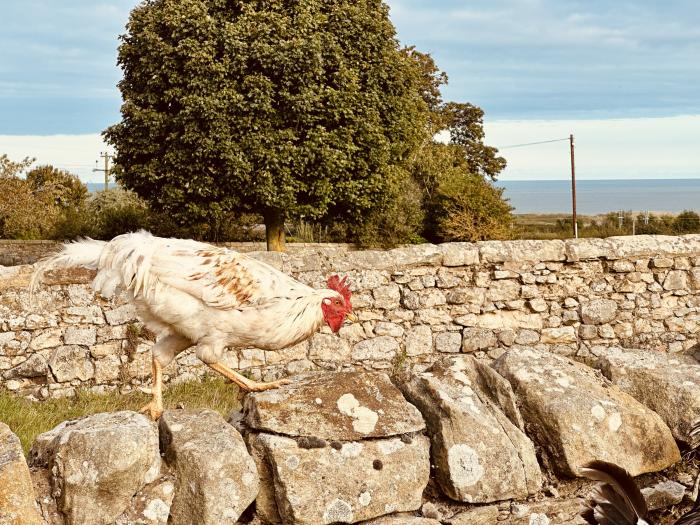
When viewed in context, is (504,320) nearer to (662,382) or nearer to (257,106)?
(662,382)

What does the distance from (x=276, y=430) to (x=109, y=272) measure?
3.86 ft

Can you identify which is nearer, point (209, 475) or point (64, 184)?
point (209, 475)

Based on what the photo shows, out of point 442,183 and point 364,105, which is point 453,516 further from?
point 442,183

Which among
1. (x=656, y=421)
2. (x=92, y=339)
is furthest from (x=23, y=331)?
(x=656, y=421)

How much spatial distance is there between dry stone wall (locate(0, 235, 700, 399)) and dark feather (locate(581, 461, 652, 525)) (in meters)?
5.79

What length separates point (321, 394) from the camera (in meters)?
3.09

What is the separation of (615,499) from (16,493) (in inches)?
80.5

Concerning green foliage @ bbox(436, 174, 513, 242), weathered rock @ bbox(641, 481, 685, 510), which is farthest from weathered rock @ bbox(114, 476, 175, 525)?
green foliage @ bbox(436, 174, 513, 242)

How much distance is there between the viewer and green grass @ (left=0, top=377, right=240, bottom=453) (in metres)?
6.28

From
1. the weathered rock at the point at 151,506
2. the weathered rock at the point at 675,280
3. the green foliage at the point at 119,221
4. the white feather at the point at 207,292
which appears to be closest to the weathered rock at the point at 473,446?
the white feather at the point at 207,292

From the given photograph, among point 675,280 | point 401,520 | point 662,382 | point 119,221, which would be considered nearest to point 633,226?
point 119,221

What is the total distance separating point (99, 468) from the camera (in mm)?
2600

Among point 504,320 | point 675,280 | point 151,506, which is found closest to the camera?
point 151,506

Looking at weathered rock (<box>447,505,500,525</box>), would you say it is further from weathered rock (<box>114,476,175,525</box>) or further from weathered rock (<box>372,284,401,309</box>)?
weathered rock (<box>372,284,401,309</box>)
